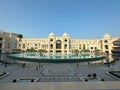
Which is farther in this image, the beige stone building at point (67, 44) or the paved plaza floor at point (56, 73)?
the beige stone building at point (67, 44)

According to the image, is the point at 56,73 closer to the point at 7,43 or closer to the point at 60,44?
the point at 7,43

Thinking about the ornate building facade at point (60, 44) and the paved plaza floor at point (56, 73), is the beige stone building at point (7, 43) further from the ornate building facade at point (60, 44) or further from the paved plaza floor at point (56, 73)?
the paved plaza floor at point (56, 73)

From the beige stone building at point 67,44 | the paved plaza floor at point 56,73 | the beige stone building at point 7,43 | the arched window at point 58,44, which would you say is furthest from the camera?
the arched window at point 58,44

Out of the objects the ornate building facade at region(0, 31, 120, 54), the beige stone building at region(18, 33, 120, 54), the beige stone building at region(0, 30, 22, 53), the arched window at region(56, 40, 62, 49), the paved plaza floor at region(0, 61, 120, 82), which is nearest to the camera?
the paved plaza floor at region(0, 61, 120, 82)

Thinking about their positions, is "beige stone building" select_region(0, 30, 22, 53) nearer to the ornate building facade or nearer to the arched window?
the ornate building facade

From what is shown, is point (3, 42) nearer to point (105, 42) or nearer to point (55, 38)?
point (55, 38)

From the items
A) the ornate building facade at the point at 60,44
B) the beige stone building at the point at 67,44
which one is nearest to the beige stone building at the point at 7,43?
the ornate building facade at the point at 60,44

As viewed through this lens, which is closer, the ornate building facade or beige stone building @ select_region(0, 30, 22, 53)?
beige stone building @ select_region(0, 30, 22, 53)

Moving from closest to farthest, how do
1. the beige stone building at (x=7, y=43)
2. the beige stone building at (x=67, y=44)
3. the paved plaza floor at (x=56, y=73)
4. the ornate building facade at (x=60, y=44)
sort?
the paved plaza floor at (x=56, y=73) < the beige stone building at (x=7, y=43) < the ornate building facade at (x=60, y=44) < the beige stone building at (x=67, y=44)

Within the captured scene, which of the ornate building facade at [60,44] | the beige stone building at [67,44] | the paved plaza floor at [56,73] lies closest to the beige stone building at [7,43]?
the ornate building facade at [60,44]

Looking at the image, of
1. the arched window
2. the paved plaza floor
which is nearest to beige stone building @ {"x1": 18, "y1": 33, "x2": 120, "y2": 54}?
the arched window

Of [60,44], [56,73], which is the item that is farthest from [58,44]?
[56,73]

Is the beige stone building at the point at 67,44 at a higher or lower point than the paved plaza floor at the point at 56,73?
higher

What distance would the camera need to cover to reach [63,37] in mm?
87250
